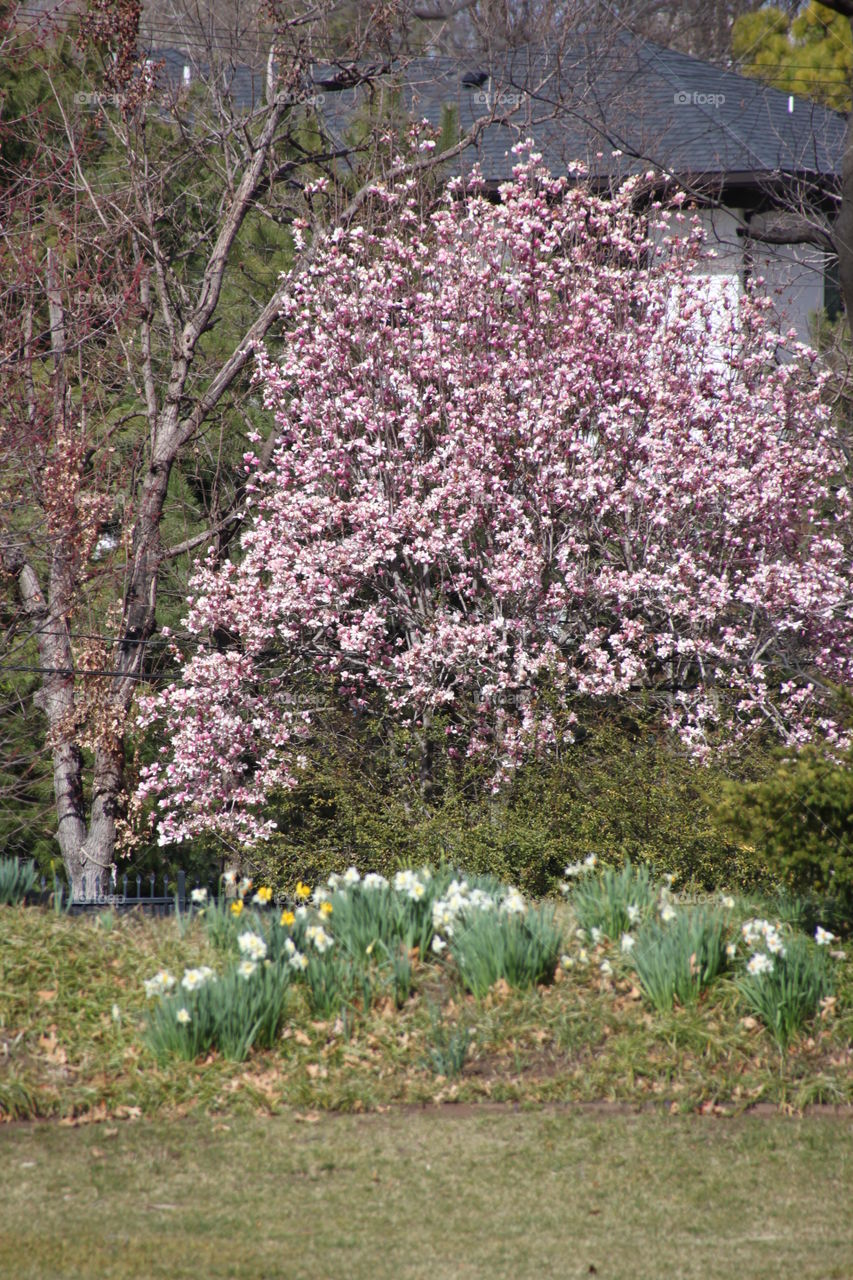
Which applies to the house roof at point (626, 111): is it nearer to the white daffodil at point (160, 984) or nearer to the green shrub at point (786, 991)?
the green shrub at point (786, 991)

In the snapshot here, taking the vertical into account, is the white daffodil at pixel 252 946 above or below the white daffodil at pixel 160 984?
above

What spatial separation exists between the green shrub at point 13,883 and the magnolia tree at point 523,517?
14.7 feet

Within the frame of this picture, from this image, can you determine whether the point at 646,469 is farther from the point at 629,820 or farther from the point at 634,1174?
the point at 634,1174

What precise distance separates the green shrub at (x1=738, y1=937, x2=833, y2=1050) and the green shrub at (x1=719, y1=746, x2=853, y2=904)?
0.48m

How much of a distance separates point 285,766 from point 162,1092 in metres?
6.80

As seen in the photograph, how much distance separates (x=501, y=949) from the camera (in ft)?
18.8

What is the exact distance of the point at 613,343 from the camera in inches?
463

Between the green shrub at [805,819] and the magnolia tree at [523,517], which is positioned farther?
the magnolia tree at [523,517]

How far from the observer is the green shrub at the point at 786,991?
5414 millimetres

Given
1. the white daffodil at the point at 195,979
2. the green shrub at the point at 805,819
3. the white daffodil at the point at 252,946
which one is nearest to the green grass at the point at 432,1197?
the white daffodil at the point at 195,979

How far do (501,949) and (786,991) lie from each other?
118 centimetres

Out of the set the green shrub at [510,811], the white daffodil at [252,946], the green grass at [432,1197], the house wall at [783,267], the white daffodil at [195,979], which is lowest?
the green shrub at [510,811]

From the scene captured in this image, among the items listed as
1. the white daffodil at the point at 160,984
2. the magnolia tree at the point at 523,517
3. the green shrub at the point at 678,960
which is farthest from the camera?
the magnolia tree at the point at 523,517

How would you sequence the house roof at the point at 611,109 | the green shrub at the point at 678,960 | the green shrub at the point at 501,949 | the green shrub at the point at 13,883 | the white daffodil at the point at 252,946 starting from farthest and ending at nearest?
the house roof at the point at 611,109, the green shrub at the point at 13,883, the green shrub at the point at 501,949, the green shrub at the point at 678,960, the white daffodil at the point at 252,946
